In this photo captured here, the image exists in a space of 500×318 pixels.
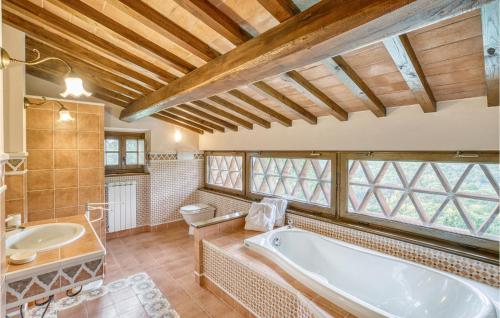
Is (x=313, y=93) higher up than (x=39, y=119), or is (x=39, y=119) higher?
(x=313, y=93)

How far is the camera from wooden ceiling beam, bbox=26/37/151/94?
100 inches

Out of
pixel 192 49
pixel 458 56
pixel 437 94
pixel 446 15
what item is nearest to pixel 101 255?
pixel 192 49

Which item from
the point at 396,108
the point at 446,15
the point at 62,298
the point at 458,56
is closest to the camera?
the point at 446,15

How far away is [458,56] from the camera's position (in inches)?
58.9

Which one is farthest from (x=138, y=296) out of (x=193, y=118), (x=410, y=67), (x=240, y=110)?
(x=410, y=67)

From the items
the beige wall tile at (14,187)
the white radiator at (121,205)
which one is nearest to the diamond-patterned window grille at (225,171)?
the white radiator at (121,205)

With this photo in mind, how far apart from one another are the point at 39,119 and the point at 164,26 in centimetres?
208

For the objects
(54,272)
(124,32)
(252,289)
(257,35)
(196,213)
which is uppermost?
(124,32)

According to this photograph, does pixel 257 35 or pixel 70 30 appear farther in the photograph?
pixel 70 30

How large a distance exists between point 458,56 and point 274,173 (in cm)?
237

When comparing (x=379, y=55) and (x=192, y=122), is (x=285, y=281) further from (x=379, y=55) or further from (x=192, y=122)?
(x=192, y=122)

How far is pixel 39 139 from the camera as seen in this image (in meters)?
2.70

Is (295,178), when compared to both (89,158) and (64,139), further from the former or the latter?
(64,139)

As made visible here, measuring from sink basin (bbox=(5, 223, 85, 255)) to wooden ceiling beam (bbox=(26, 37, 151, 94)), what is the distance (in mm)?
1640
